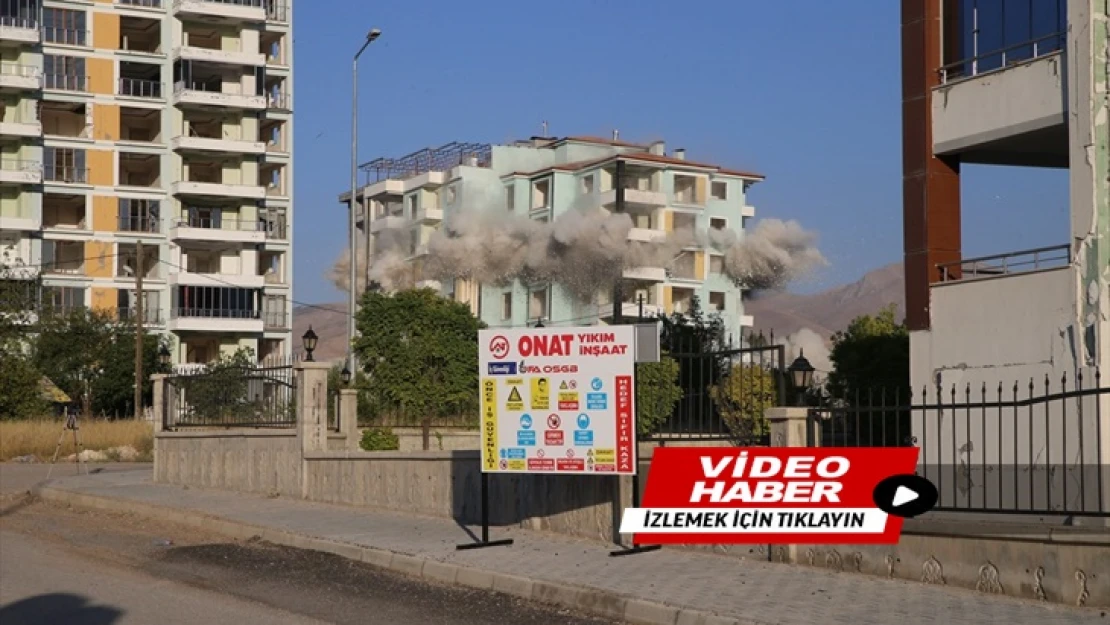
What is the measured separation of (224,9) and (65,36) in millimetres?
9142

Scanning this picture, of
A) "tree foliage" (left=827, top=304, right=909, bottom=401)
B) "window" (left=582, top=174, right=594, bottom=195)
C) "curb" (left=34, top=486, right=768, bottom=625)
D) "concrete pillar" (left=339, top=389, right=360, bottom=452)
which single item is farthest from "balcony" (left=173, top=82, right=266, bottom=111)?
"curb" (left=34, top=486, right=768, bottom=625)

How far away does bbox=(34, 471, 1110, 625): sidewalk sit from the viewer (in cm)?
1121

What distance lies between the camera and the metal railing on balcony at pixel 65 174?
83.2 metres

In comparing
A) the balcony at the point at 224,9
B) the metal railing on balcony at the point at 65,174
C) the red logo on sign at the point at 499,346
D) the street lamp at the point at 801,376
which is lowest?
the street lamp at the point at 801,376

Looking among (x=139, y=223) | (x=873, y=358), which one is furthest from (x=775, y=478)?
(x=139, y=223)

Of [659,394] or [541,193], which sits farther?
[541,193]

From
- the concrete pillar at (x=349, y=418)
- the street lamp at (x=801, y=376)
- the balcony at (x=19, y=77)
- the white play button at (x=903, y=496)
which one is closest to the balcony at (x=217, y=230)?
the balcony at (x=19, y=77)

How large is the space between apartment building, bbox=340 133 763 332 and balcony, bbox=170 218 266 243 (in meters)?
7.15

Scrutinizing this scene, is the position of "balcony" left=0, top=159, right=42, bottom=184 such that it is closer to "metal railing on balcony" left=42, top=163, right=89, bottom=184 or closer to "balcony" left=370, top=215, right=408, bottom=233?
"metal railing on balcony" left=42, top=163, right=89, bottom=184

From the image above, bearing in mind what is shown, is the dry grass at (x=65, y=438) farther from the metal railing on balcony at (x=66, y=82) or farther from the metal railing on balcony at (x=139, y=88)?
the metal railing on balcony at (x=139, y=88)

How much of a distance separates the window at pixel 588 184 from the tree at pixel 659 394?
64.2 meters

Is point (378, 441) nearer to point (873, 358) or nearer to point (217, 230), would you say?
point (873, 358)

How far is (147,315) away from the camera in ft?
280

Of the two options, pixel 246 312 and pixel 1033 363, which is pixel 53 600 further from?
pixel 246 312
